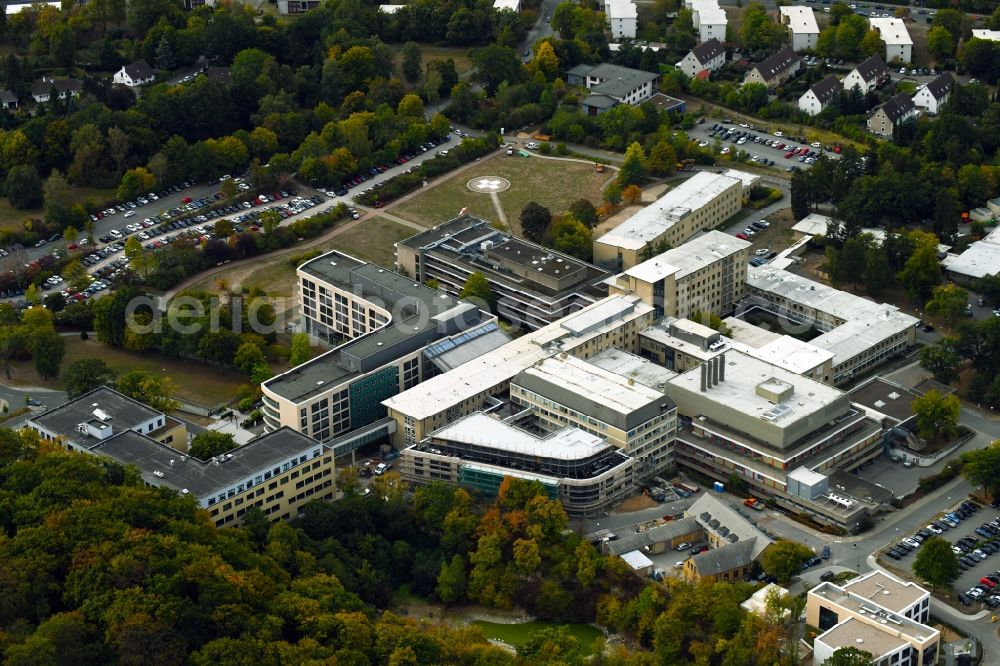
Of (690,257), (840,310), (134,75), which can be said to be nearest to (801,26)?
(690,257)

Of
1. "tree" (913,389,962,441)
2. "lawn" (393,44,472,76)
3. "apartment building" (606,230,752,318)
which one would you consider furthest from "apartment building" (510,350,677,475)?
"lawn" (393,44,472,76)

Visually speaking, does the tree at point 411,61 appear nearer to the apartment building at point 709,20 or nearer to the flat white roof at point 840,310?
the apartment building at point 709,20

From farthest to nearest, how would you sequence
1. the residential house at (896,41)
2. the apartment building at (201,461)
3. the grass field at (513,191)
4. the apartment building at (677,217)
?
the residential house at (896,41) < the grass field at (513,191) < the apartment building at (677,217) < the apartment building at (201,461)

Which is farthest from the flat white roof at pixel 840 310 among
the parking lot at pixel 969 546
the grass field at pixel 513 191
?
the grass field at pixel 513 191

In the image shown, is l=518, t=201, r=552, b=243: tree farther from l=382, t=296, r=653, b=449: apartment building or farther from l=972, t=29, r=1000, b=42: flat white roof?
l=972, t=29, r=1000, b=42: flat white roof

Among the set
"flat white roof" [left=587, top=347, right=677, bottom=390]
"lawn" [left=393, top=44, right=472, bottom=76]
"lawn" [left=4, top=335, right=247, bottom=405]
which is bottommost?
"lawn" [left=4, top=335, right=247, bottom=405]

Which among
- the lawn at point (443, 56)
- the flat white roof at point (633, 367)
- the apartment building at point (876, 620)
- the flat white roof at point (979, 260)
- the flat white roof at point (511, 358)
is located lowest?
the apartment building at point (876, 620)

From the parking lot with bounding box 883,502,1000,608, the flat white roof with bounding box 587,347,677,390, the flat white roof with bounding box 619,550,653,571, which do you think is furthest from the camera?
the flat white roof with bounding box 587,347,677,390
